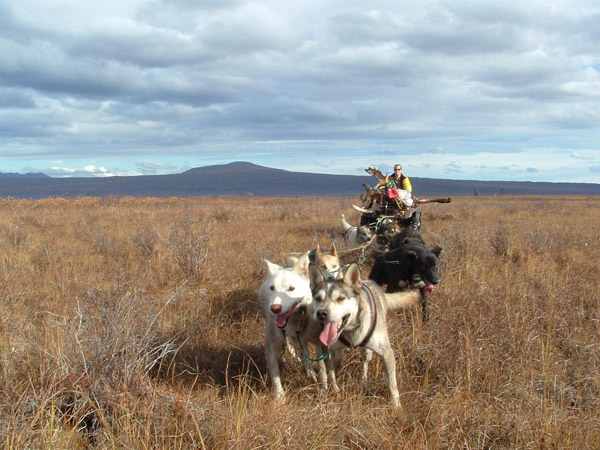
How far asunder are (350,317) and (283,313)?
19.5 inches

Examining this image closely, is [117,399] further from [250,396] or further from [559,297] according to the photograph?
[559,297]

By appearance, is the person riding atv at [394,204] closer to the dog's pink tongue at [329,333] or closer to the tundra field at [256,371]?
the tundra field at [256,371]

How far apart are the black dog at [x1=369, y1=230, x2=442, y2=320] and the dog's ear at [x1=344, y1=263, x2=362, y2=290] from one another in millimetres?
1260

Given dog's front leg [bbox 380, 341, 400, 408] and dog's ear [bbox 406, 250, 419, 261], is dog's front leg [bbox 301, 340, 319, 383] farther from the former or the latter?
dog's ear [bbox 406, 250, 419, 261]

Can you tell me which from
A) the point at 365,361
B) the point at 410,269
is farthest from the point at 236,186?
the point at 365,361

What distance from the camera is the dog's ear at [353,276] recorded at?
3301 mm

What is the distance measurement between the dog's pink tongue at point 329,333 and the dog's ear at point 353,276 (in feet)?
1.17

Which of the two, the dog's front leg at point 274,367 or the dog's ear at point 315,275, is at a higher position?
the dog's ear at point 315,275

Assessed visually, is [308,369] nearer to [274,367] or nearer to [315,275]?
[274,367]

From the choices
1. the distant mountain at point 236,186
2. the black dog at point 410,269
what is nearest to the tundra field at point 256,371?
the black dog at point 410,269

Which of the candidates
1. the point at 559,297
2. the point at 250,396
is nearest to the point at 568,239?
the point at 559,297

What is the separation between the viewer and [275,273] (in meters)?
3.79

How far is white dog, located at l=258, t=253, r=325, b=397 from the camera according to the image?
3.36 meters

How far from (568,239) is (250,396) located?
343 inches
